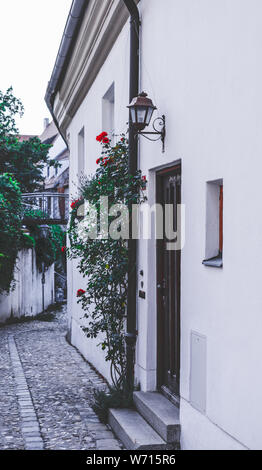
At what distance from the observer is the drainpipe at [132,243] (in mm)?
6188

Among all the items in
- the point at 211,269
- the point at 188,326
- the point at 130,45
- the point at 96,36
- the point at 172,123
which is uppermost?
the point at 96,36

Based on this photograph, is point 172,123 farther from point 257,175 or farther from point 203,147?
point 257,175

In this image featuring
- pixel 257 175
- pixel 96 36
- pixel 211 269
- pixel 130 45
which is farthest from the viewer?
pixel 96 36

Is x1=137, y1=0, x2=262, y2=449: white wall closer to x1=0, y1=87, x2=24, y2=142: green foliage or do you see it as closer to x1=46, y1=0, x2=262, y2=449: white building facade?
x1=46, y1=0, x2=262, y2=449: white building facade

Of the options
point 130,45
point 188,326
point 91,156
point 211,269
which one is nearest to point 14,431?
point 188,326

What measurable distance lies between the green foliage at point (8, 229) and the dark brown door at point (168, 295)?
9.92 metres

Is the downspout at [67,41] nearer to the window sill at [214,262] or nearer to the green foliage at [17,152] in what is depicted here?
the window sill at [214,262]

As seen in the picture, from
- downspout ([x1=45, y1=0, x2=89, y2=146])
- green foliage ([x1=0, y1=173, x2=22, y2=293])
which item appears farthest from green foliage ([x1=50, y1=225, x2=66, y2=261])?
downspout ([x1=45, y1=0, x2=89, y2=146])

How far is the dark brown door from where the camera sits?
546 centimetres

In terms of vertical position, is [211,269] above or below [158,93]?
below

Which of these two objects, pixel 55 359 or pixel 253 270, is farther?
pixel 55 359

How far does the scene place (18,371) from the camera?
898 cm

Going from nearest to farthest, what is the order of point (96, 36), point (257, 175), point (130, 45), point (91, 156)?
point (257, 175) → point (130, 45) → point (96, 36) → point (91, 156)

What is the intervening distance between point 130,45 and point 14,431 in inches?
162
